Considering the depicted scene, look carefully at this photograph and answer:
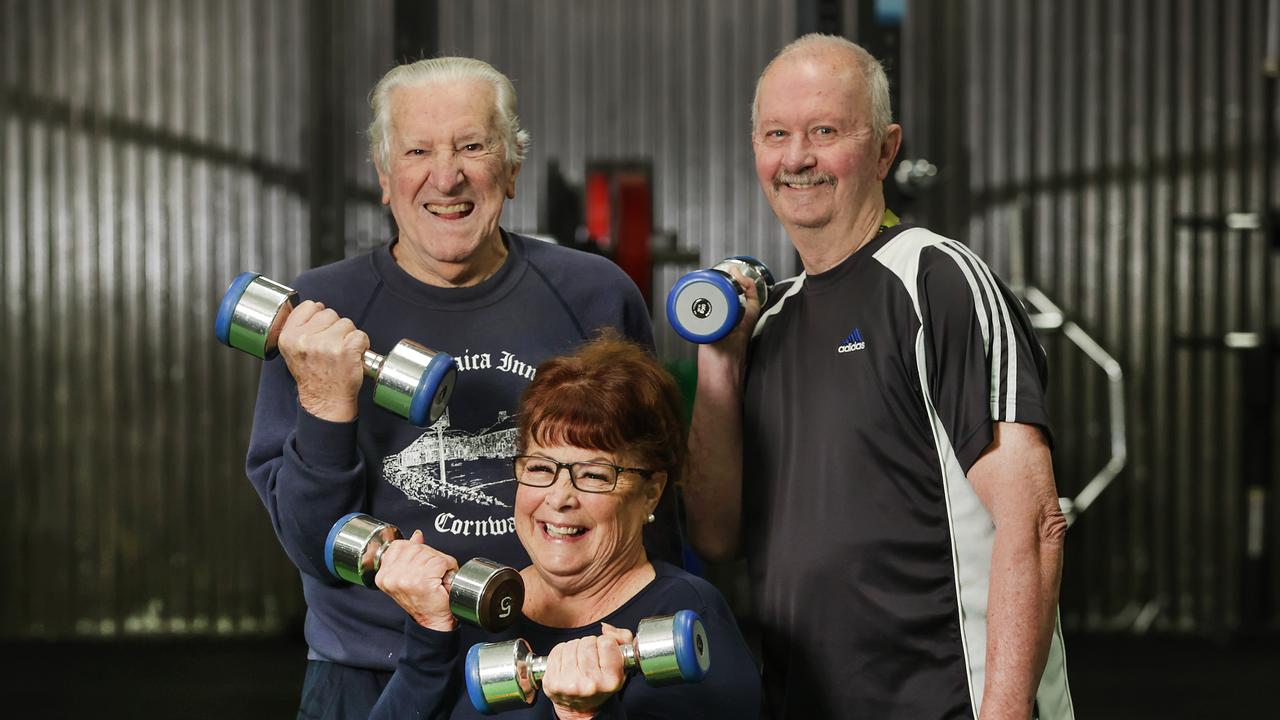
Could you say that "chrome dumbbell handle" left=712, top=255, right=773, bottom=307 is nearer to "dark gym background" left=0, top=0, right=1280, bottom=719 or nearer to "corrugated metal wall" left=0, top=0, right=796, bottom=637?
"dark gym background" left=0, top=0, right=1280, bottom=719

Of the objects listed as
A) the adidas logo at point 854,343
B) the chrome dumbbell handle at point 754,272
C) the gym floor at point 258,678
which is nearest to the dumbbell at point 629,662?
the adidas logo at point 854,343

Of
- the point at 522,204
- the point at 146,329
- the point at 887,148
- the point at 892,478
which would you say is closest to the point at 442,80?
the point at 887,148

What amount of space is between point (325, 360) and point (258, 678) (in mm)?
4095

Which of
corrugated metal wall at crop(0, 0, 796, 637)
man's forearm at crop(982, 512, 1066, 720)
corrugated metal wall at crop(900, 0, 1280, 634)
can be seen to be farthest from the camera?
corrugated metal wall at crop(0, 0, 796, 637)

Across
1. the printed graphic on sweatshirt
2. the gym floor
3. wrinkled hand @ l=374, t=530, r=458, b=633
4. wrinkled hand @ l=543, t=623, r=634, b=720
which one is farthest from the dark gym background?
wrinkled hand @ l=543, t=623, r=634, b=720

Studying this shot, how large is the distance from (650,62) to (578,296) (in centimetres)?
448

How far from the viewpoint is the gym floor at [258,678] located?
4.74 m

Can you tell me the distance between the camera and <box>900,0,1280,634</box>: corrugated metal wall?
602cm

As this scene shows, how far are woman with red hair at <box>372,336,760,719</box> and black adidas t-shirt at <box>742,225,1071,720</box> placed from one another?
5.6 inches

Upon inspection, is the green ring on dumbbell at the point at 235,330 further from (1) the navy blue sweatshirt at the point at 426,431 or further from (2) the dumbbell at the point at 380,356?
(1) the navy blue sweatshirt at the point at 426,431

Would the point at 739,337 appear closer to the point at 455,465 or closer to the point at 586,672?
the point at 455,465

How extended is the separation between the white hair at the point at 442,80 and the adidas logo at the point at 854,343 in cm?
58

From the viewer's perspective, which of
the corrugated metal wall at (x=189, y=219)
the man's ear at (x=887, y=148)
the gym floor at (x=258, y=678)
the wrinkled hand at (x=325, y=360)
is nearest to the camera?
the wrinkled hand at (x=325, y=360)

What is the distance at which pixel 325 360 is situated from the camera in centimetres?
162
